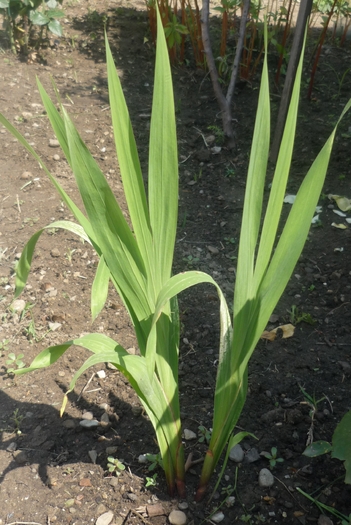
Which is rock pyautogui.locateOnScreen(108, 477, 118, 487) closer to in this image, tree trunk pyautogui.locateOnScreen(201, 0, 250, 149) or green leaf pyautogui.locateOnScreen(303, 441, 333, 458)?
green leaf pyautogui.locateOnScreen(303, 441, 333, 458)

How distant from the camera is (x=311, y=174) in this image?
94 centimetres

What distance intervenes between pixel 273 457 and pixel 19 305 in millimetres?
1042

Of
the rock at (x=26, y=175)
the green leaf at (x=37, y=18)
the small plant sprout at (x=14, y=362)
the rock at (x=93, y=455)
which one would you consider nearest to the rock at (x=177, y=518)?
the rock at (x=93, y=455)

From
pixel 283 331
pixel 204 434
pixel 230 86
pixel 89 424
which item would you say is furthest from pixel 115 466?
pixel 230 86

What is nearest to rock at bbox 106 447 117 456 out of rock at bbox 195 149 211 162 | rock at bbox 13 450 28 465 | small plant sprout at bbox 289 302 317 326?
rock at bbox 13 450 28 465

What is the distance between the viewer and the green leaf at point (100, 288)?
1.08 meters

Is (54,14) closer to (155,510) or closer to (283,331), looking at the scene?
(283,331)

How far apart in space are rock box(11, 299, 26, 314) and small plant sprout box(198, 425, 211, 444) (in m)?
0.81

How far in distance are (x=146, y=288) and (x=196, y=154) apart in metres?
1.77

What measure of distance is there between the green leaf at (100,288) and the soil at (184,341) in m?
0.56

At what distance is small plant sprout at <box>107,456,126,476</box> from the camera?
4.50 ft

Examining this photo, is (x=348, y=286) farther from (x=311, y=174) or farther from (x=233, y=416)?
(x=311, y=174)

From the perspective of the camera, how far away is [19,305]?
1894mm

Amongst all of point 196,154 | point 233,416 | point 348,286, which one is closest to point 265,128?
point 233,416
